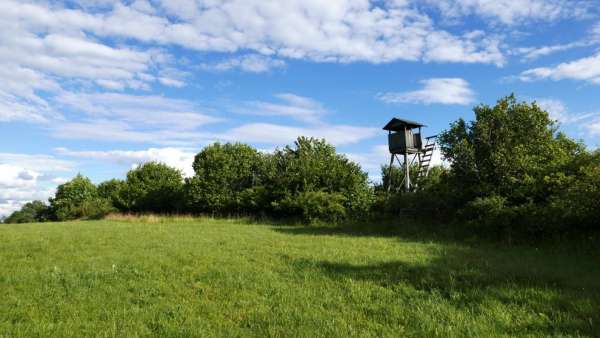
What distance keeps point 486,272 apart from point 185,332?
5.95 m

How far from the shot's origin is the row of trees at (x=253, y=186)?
24797 millimetres

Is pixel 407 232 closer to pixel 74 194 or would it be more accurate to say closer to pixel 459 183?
pixel 459 183

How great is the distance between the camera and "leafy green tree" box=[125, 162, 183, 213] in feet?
129

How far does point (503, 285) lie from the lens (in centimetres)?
707

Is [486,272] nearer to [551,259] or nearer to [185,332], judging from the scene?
[551,259]

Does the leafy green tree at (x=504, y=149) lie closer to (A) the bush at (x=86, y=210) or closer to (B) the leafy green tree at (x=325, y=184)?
(B) the leafy green tree at (x=325, y=184)

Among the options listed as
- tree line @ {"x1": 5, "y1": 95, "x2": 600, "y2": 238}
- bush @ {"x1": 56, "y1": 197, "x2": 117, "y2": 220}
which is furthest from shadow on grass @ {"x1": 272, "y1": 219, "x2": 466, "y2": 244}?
bush @ {"x1": 56, "y1": 197, "x2": 117, "y2": 220}

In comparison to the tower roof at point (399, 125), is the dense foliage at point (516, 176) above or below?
below

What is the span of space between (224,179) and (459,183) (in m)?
20.1

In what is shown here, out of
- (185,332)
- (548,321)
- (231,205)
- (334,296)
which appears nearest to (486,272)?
(548,321)

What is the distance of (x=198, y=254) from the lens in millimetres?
10453

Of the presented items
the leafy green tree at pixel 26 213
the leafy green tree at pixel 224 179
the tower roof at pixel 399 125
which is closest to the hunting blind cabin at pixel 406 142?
the tower roof at pixel 399 125

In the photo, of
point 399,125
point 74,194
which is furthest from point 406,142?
point 74,194

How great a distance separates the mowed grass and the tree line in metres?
2.95
